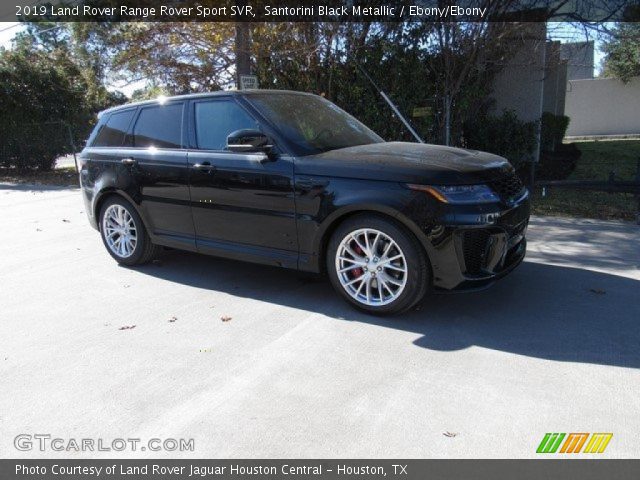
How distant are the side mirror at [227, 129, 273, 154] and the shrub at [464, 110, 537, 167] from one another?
7860mm

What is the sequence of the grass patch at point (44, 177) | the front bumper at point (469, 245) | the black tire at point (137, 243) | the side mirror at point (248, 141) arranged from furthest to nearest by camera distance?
the grass patch at point (44, 177)
the black tire at point (137, 243)
the side mirror at point (248, 141)
the front bumper at point (469, 245)

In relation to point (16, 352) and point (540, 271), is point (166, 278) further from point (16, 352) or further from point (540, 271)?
point (540, 271)

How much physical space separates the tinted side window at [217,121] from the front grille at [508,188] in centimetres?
215

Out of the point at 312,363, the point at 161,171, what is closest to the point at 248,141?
Result: the point at 161,171

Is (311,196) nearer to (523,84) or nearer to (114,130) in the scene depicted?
(114,130)

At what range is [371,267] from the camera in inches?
166

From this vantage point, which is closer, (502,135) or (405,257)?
(405,257)

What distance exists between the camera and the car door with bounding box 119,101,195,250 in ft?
17.2

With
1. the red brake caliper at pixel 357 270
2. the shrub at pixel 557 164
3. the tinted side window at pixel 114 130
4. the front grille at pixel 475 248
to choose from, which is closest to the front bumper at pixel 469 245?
the front grille at pixel 475 248

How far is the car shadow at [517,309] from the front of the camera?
3.71m

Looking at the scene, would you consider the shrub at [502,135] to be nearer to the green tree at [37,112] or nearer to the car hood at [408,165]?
the car hood at [408,165]

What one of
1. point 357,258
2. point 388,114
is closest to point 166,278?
point 357,258

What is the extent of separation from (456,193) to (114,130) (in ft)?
13.1

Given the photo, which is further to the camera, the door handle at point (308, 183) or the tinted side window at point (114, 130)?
the tinted side window at point (114, 130)
